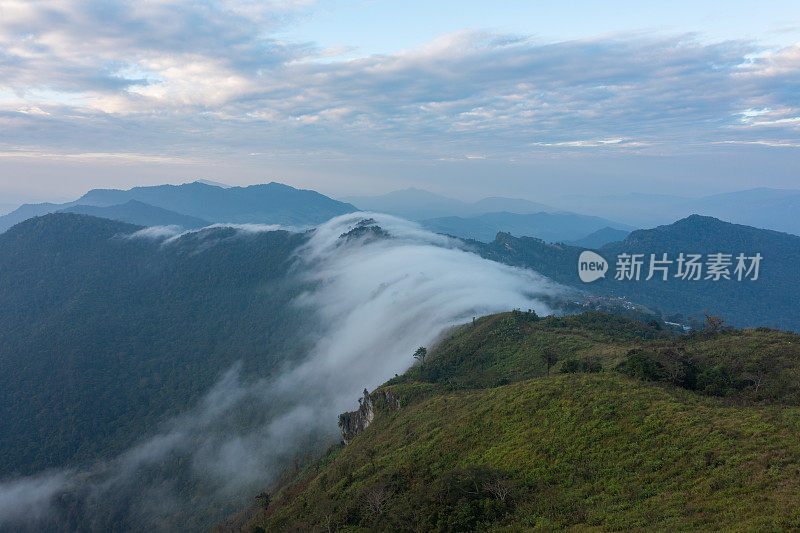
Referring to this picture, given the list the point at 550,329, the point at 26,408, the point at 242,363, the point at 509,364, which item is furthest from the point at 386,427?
the point at 26,408

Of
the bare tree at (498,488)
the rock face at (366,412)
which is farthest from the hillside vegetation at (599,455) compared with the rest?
the rock face at (366,412)

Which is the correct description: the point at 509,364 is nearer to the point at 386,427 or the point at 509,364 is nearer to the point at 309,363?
the point at 386,427

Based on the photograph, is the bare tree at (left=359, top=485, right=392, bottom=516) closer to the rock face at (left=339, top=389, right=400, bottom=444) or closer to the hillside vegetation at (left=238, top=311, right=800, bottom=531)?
the hillside vegetation at (left=238, top=311, right=800, bottom=531)

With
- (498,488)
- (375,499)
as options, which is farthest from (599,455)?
(375,499)

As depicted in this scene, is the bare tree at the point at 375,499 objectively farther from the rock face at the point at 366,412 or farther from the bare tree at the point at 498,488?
the rock face at the point at 366,412

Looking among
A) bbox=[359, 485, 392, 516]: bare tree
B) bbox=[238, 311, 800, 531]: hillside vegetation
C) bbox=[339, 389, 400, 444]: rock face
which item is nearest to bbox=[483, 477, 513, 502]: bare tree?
bbox=[238, 311, 800, 531]: hillside vegetation

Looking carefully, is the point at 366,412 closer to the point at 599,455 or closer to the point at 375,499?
the point at 375,499
